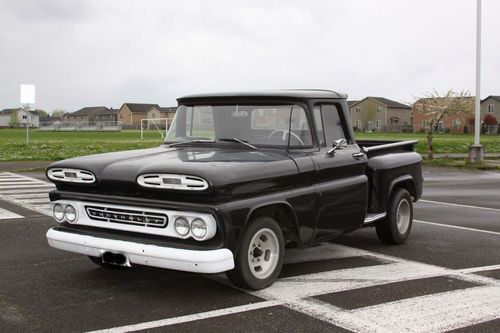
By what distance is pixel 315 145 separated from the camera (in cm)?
597

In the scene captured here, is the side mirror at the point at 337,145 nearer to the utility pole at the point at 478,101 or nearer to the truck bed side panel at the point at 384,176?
the truck bed side panel at the point at 384,176

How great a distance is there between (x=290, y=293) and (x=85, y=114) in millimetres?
173510

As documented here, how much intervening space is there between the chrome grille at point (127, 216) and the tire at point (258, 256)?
Answer: 28.2 inches

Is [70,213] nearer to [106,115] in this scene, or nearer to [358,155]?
[358,155]

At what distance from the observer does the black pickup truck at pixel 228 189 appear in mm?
4750

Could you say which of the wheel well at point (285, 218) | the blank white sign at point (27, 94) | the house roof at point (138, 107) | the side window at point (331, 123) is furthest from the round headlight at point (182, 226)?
the house roof at point (138, 107)

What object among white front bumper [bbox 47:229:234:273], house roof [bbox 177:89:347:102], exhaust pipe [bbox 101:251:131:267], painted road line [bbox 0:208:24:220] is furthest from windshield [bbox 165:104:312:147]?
painted road line [bbox 0:208:24:220]

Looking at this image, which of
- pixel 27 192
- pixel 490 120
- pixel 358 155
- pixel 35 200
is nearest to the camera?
pixel 358 155

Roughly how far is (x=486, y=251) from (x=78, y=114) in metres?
174

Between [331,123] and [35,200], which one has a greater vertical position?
[331,123]

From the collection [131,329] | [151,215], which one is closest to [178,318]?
[131,329]

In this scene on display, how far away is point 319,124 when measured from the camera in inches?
241

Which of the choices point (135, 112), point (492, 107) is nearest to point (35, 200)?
point (492, 107)

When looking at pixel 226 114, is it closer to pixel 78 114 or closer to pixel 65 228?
pixel 65 228
